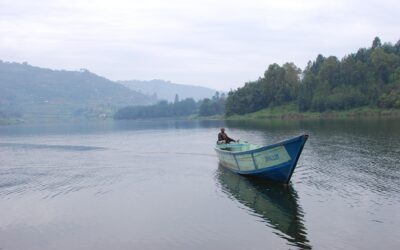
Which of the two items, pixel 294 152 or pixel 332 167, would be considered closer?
pixel 294 152

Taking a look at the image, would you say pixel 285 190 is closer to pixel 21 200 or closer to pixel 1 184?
pixel 21 200

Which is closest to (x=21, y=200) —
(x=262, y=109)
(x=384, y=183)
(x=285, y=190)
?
(x=285, y=190)

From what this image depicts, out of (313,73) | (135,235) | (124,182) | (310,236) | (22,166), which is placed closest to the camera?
(310,236)

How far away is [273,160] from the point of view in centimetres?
3406

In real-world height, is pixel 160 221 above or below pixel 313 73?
below

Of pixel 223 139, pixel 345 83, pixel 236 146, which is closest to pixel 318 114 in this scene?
pixel 345 83

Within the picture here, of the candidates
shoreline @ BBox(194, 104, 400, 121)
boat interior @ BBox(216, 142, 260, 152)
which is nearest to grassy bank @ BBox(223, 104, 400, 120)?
shoreline @ BBox(194, 104, 400, 121)

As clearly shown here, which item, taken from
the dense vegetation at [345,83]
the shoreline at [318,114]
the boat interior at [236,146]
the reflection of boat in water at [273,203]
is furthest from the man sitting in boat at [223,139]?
the dense vegetation at [345,83]

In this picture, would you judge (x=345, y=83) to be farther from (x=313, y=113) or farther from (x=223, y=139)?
(x=223, y=139)

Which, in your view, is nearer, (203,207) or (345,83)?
(203,207)

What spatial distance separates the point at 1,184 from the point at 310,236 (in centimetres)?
2945

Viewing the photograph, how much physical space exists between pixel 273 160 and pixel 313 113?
139802mm

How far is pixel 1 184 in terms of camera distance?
39594 mm

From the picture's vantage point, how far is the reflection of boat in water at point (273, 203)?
22317 mm
